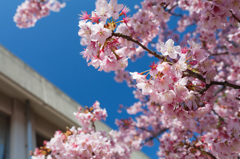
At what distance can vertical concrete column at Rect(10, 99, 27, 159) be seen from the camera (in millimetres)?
3922

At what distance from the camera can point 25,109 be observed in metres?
4.89

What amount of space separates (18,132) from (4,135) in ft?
0.89

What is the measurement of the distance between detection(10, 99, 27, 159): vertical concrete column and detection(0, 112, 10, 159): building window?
0.33 feet

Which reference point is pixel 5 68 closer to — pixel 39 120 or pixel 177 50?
pixel 39 120

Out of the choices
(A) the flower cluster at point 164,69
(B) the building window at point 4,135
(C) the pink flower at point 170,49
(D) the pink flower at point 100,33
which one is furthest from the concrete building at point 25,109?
(C) the pink flower at point 170,49

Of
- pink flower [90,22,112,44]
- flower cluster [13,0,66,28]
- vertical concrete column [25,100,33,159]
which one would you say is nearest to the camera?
pink flower [90,22,112,44]

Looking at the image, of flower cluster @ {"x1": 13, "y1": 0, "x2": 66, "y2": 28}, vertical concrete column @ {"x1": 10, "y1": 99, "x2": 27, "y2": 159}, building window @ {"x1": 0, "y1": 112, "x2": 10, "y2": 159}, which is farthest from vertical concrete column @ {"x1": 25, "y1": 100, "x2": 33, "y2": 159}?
flower cluster @ {"x1": 13, "y1": 0, "x2": 66, "y2": 28}

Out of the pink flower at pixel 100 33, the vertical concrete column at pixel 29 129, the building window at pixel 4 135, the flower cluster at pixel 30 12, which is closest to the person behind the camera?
the pink flower at pixel 100 33

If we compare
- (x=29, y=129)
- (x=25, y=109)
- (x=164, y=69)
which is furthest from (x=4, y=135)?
(x=164, y=69)

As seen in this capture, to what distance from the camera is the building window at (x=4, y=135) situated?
12.6 feet

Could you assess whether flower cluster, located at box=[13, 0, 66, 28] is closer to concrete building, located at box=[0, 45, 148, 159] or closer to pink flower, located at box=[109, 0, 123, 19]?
concrete building, located at box=[0, 45, 148, 159]

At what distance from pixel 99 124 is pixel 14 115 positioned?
3087 millimetres

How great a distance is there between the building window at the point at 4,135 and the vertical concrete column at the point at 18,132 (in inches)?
4.0

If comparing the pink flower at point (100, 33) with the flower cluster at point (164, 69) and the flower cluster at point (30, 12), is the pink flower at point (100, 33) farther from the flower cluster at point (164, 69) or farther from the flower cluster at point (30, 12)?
the flower cluster at point (30, 12)
